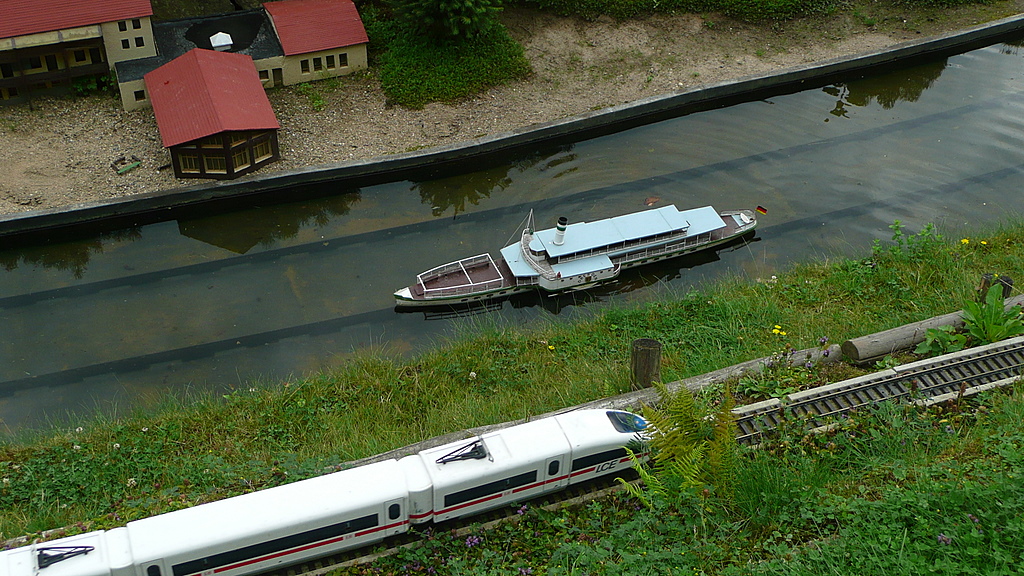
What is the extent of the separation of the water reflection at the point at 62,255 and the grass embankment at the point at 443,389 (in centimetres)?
695

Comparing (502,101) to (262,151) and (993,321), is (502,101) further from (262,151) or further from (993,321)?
(993,321)

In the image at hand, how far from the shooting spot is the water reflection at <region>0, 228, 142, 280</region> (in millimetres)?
20250

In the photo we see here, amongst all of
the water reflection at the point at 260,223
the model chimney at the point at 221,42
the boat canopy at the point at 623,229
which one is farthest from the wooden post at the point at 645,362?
the model chimney at the point at 221,42

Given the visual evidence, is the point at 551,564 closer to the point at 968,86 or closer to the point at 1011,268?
the point at 1011,268

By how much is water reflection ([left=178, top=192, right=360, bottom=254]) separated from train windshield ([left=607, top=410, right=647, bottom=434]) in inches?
499

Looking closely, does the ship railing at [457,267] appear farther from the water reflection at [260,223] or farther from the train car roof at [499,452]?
the train car roof at [499,452]

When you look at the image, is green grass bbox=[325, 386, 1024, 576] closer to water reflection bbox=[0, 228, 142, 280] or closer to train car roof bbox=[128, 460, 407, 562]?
train car roof bbox=[128, 460, 407, 562]

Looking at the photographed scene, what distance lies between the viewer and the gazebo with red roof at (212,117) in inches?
842

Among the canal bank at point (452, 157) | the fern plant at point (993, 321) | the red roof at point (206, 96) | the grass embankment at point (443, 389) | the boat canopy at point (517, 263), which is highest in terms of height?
the red roof at point (206, 96)

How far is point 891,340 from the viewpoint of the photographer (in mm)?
13148

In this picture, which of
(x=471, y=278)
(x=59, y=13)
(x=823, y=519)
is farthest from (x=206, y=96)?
(x=823, y=519)

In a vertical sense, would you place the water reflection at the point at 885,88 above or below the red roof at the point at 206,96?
below

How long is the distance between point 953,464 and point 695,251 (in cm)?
1205

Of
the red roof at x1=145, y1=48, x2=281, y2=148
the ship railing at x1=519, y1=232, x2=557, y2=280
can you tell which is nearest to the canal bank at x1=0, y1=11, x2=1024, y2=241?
the red roof at x1=145, y1=48, x2=281, y2=148
